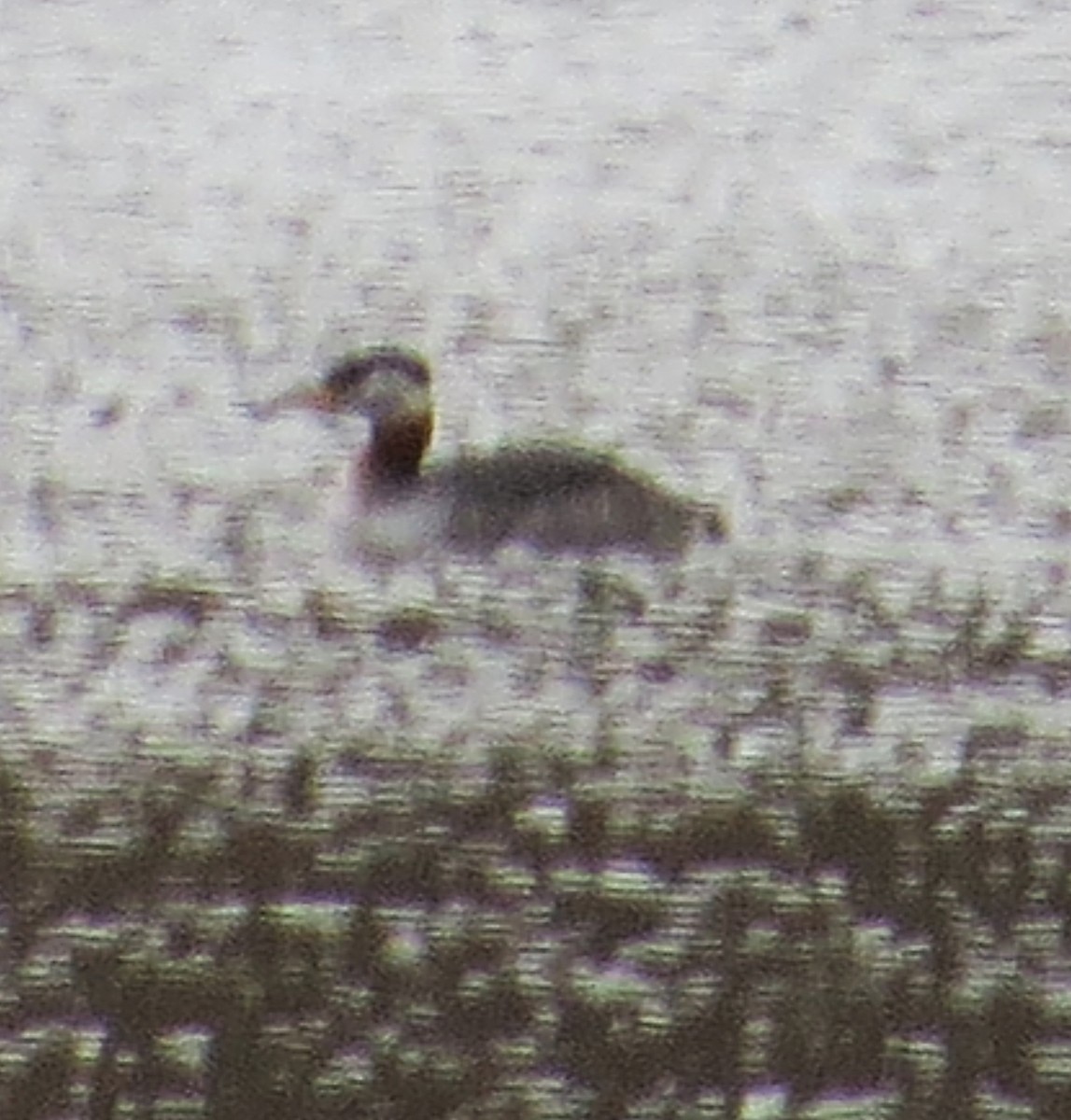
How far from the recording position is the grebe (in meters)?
0.46

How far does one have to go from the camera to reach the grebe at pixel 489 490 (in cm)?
46

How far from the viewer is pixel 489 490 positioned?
1.53 ft

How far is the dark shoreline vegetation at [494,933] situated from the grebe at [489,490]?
47mm

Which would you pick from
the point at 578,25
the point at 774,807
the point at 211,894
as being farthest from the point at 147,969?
the point at 578,25

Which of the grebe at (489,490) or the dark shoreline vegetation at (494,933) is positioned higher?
the grebe at (489,490)

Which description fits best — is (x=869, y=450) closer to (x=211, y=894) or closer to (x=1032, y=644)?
(x=1032, y=644)

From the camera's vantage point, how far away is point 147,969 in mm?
434

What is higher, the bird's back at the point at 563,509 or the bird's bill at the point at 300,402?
the bird's bill at the point at 300,402

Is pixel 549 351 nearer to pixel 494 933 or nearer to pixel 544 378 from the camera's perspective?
pixel 544 378

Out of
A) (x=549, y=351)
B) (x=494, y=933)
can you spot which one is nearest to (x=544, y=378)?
(x=549, y=351)

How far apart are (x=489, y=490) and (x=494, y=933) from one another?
0.30 feet

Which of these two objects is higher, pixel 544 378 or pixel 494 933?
pixel 544 378

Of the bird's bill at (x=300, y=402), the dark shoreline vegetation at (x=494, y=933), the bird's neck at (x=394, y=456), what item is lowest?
the dark shoreline vegetation at (x=494, y=933)

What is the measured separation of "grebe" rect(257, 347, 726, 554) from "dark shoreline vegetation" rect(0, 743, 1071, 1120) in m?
0.05
